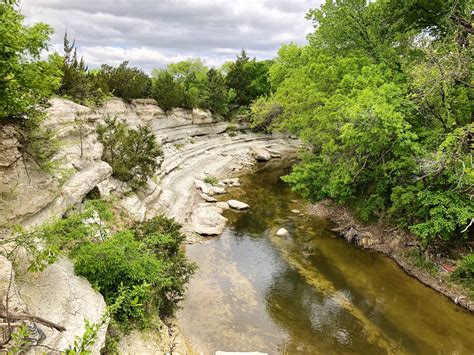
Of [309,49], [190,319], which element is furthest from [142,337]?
[309,49]

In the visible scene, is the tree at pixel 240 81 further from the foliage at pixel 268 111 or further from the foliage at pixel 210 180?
the foliage at pixel 210 180

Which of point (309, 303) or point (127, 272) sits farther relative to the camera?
point (309, 303)

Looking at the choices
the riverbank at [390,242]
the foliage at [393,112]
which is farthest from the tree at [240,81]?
the riverbank at [390,242]

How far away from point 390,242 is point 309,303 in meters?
6.46

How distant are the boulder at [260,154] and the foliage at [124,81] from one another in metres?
12.9

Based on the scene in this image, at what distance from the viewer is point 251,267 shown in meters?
16.9

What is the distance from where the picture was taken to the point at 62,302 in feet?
28.6

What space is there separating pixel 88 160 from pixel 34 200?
5208 millimetres

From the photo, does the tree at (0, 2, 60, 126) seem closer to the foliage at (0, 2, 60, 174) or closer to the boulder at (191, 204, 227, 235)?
the foliage at (0, 2, 60, 174)

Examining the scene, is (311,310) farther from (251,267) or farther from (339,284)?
(251,267)

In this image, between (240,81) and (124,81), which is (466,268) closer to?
(124,81)

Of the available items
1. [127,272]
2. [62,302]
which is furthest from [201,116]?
[62,302]

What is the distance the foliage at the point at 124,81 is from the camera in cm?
2998

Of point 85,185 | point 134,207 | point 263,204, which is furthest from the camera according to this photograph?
point 263,204
